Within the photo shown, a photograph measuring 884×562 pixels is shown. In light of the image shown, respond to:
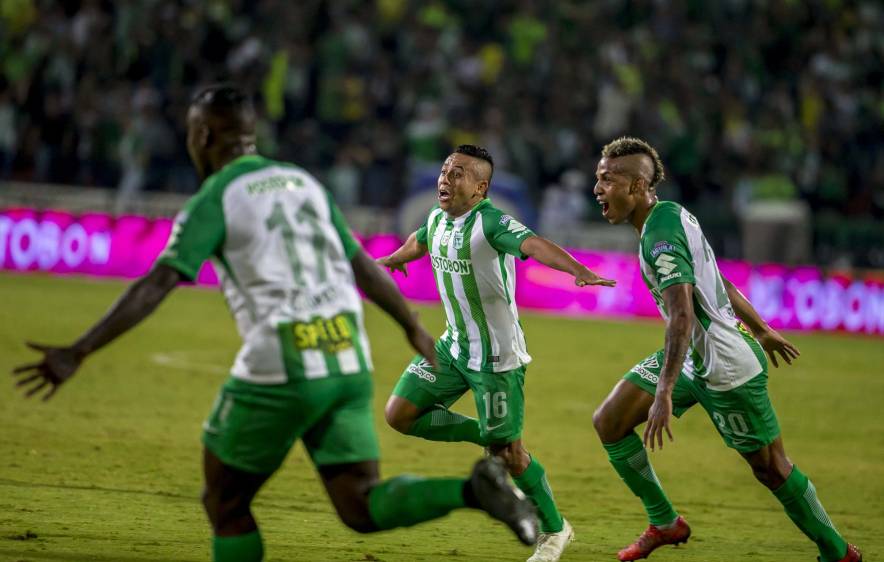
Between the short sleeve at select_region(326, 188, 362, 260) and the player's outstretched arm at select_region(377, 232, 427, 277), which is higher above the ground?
the short sleeve at select_region(326, 188, 362, 260)

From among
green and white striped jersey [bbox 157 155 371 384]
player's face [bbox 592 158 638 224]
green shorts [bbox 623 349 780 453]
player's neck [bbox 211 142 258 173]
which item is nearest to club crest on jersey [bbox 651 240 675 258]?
player's face [bbox 592 158 638 224]

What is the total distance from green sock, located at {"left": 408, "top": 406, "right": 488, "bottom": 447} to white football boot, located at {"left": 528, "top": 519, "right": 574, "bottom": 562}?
2.79 feet

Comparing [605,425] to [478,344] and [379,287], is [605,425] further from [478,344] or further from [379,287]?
[379,287]

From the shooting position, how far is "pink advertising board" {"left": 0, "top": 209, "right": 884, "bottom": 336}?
73.2 feet

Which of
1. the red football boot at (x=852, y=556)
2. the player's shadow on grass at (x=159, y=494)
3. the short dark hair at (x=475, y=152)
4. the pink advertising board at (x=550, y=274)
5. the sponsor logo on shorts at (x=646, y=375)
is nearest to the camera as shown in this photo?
the red football boot at (x=852, y=556)

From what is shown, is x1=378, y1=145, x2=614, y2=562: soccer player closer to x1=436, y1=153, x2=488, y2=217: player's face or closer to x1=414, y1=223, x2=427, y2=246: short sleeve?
x1=436, y1=153, x2=488, y2=217: player's face

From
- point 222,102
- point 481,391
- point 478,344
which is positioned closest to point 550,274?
point 478,344

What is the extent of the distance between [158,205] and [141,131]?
1.28 m

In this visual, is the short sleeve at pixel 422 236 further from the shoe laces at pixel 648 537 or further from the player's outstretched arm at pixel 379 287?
the player's outstretched arm at pixel 379 287

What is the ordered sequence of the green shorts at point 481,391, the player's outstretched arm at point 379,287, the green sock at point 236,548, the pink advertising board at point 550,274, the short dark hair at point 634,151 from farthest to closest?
1. the pink advertising board at point 550,274
2. the green shorts at point 481,391
3. the short dark hair at point 634,151
4. the player's outstretched arm at point 379,287
5. the green sock at point 236,548

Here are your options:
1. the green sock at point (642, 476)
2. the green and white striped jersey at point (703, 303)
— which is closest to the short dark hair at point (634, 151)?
the green and white striped jersey at point (703, 303)

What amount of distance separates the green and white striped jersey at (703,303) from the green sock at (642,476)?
59cm

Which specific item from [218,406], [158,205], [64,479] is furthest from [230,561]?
[158,205]

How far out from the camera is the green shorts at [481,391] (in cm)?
791
